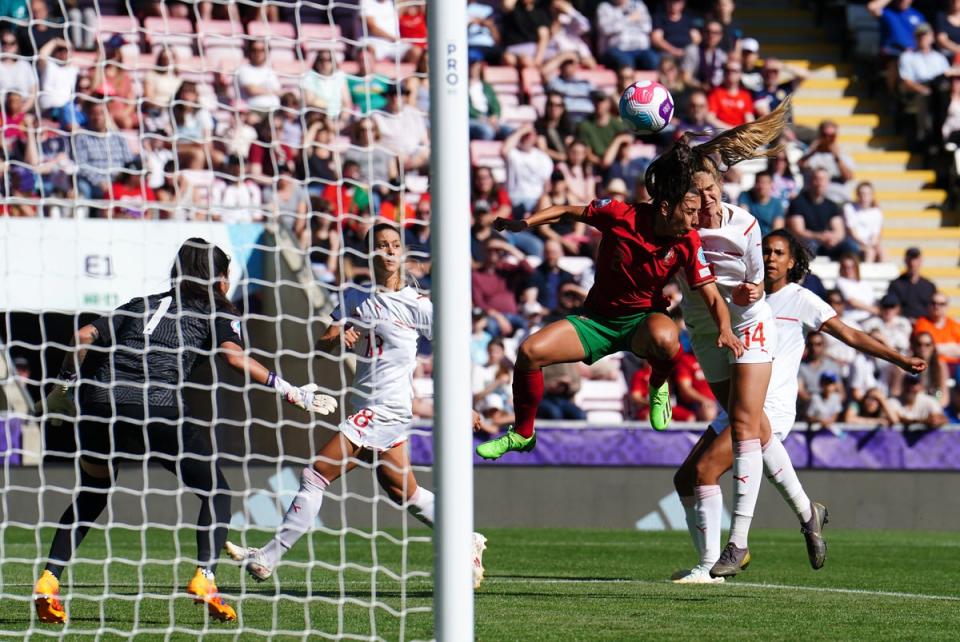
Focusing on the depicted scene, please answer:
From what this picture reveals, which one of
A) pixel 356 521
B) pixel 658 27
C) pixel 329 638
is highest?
pixel 658 27

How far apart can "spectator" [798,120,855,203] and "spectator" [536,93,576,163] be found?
3055 mm

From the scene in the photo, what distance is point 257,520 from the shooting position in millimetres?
14891

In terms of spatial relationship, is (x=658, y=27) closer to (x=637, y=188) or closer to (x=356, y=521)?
(x=637, y=188)

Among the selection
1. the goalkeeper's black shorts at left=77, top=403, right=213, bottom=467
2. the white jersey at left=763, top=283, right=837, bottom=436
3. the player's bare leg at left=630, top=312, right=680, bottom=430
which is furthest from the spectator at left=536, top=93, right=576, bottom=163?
the goalkeeper's black shorts at left=77, top=403, right=213, bottom=467

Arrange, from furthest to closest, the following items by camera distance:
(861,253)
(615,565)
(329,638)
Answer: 1. (861,253)
2. (615,565)
3. (329,638)

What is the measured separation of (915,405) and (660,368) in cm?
835

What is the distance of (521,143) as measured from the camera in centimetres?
1803

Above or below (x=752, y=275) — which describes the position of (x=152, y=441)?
below

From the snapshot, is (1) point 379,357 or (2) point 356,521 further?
(2) point 356,521

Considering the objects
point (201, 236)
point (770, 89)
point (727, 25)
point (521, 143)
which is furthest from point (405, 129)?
point (727, 25)

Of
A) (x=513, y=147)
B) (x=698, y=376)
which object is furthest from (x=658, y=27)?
(x=698, y=376)

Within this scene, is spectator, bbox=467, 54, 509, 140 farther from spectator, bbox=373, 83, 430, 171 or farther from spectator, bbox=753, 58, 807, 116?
spectator, bbox=753, 58, 807, 116

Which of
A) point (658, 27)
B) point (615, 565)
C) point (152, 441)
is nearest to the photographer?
point (152, 441)

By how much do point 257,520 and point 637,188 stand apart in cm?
581
